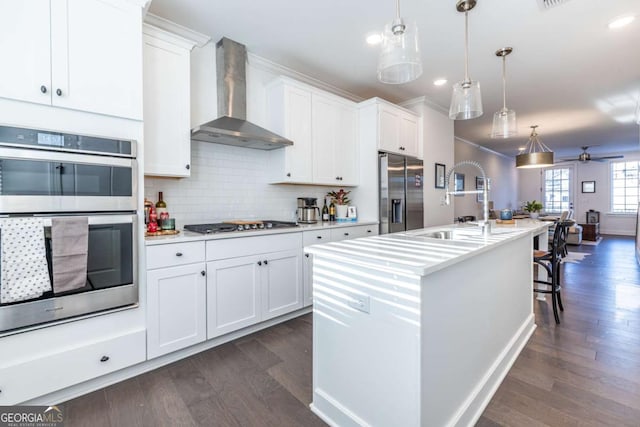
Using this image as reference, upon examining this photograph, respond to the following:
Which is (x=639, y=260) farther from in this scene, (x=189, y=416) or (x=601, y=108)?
(x=189, y=416)

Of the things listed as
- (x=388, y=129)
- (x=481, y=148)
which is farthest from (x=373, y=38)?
(x=481, y=148)

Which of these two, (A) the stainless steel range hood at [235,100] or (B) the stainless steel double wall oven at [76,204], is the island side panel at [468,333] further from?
(A) the stainless steel range hood at [235,100]

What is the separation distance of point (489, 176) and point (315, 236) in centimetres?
778

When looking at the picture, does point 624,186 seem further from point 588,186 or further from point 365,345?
point 365,345

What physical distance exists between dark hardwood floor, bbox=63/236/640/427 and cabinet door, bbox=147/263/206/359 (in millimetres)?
171

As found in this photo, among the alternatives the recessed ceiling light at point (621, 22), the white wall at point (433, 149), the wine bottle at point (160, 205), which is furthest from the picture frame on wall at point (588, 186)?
the wine bottle at point (160, 205)

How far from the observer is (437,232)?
8.02 ft

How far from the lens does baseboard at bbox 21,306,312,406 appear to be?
5.88 feet

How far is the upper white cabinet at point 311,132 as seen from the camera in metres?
3.22

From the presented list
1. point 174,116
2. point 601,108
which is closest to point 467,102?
point 174,116

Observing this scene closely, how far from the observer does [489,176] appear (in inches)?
352

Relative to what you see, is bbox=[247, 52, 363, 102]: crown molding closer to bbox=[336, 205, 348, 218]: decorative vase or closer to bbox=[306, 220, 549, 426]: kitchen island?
bbox=[336, 205, 348, 218]: decorative vase

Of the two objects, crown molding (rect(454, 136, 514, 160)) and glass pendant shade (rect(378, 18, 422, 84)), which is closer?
glass pendant shade (rect(378, 18, 422, 84))

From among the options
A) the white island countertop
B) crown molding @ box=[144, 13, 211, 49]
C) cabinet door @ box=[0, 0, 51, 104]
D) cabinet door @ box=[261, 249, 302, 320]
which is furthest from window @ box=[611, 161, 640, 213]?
cabinet door @ box=[0, 0, 51, 104]
